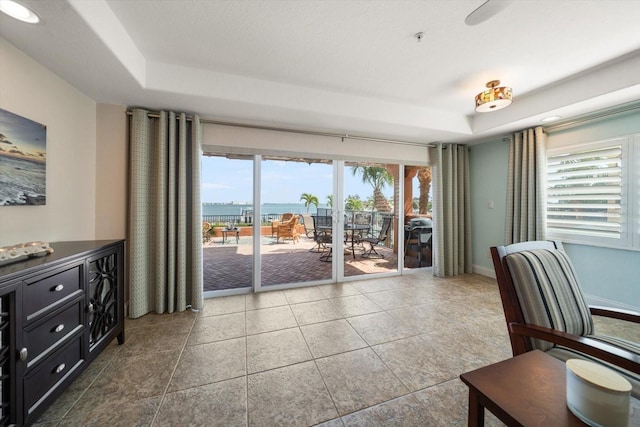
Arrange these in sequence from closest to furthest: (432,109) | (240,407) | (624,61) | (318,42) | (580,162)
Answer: (240,407) → (318,42) → (624,61) → (580,162) → (432,109)

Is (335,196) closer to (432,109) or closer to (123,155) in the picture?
(432,109)

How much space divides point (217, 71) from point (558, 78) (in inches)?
137

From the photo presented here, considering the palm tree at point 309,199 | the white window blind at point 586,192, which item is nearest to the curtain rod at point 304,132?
the palm tree at point 309,199

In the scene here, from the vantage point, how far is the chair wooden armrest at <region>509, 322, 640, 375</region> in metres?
0.93

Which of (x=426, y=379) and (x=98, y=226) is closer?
(x=426, y=379)

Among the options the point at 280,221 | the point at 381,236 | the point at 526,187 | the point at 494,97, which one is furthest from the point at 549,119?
the point at 280,221

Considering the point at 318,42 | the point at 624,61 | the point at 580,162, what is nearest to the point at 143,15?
the point at 318,42

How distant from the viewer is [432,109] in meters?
3.19

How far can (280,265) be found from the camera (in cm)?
425

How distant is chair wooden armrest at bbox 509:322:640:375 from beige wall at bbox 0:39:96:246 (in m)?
3.19

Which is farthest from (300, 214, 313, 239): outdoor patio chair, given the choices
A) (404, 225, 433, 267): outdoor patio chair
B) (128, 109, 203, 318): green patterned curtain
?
(404, 225, 433, 267): outdoor patio chair

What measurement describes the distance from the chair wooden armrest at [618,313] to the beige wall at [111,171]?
395 cm

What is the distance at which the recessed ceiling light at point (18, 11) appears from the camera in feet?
4.14

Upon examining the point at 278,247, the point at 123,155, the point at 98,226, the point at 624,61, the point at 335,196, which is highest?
the point at 624,61
